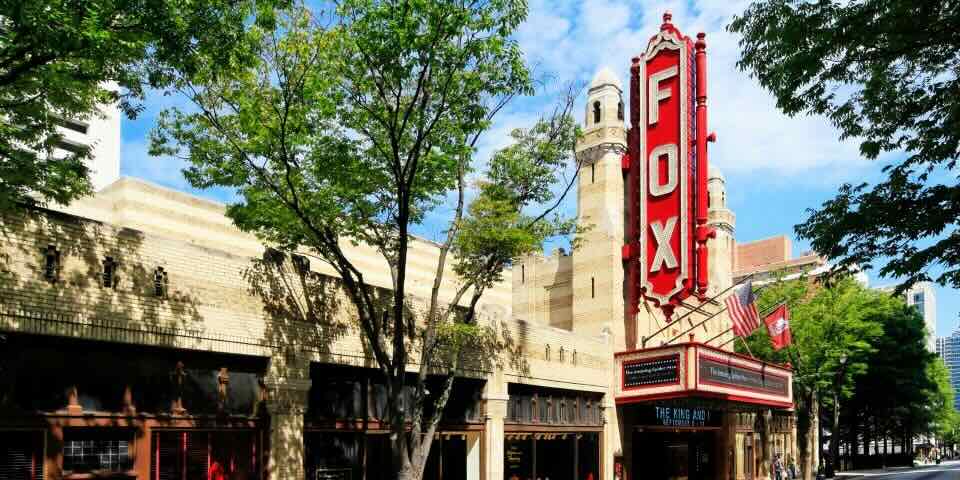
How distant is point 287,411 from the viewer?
21.3m

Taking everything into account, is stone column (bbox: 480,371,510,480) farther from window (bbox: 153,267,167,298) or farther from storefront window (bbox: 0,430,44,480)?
storefront window (bbox: 0,430,44,480)

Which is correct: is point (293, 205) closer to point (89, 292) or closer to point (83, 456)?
point (89, 292)

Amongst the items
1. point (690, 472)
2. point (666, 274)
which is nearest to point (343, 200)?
point (666, 274)

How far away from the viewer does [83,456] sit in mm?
17219

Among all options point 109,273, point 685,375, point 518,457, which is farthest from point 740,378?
point 109,273

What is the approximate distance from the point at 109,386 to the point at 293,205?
547 centimetres

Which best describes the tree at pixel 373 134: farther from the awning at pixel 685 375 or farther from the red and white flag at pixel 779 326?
the red and white flag at pixel 779 326

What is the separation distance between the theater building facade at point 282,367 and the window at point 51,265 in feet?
0.09

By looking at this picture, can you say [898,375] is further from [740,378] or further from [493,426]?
[493,426]

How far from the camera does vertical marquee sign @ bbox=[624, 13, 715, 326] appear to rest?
33.7 m

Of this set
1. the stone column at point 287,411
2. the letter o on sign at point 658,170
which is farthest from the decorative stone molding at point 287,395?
the letter o on sign at point 658,170

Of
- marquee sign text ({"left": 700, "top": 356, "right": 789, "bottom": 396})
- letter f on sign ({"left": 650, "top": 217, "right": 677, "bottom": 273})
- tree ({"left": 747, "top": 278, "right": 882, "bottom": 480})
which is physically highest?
letter f on sign ({"left": 650, "top": 217, "right": 677, "bottom": 273})

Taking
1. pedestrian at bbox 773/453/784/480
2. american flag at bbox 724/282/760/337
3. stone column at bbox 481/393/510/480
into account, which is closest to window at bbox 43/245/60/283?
stone column at bbox 481/393/510/480

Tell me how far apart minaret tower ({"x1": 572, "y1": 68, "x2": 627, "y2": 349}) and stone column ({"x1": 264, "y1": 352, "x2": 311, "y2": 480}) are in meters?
17.6
